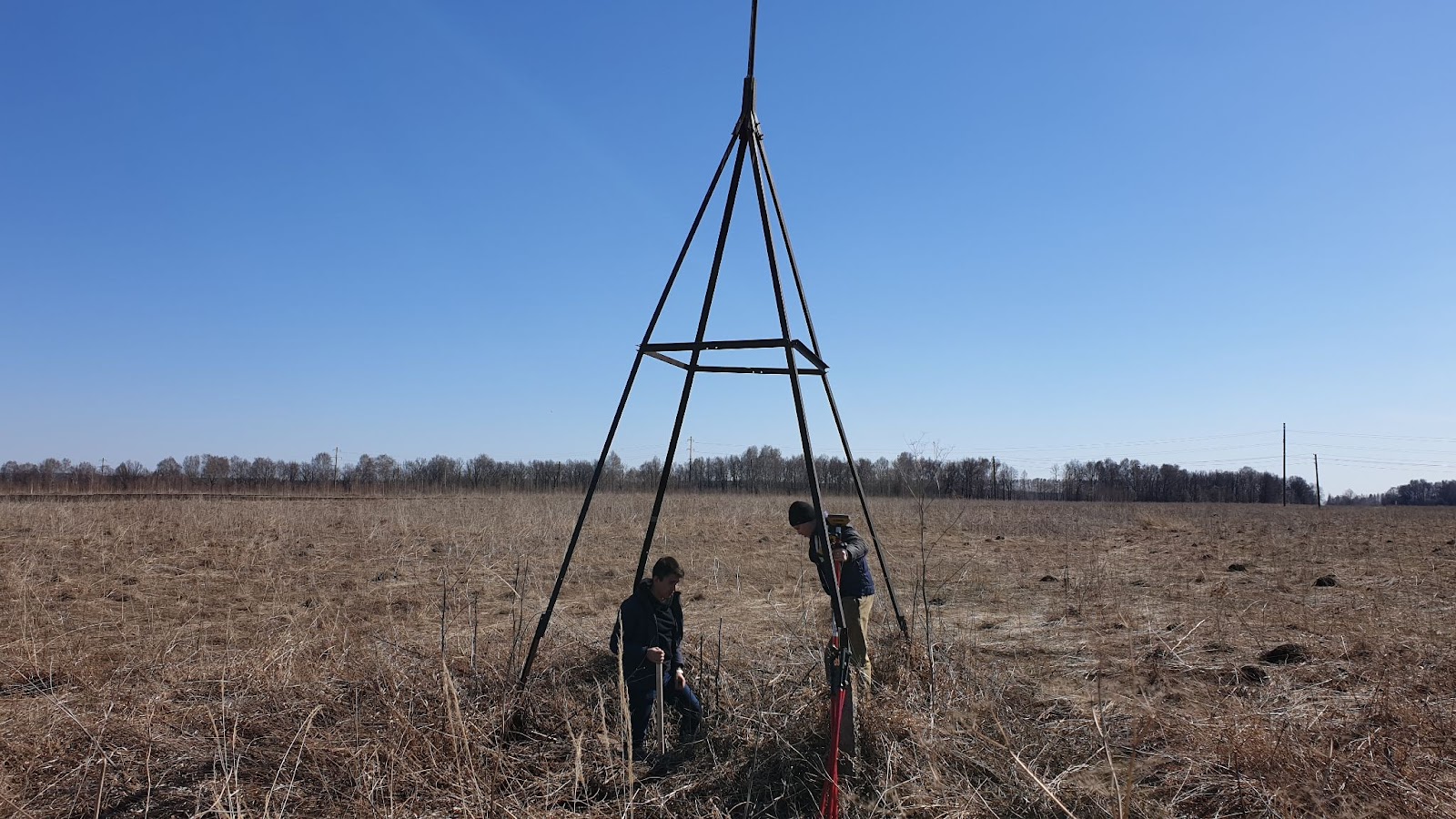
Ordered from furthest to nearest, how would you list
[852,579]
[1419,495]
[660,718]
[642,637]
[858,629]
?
[1419,495], [852,579], [858,629], [642,637], [660,718]

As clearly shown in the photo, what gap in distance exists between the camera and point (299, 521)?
16234 mm

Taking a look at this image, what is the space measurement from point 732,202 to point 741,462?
6689 cm

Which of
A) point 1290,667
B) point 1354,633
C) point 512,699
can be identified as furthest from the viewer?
point 1354,633

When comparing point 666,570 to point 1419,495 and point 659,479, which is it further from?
point 1419,495

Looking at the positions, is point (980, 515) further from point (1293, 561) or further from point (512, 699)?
point (512, 699)

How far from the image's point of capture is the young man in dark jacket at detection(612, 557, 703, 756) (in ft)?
13.5

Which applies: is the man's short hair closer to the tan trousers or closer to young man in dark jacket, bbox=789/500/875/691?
young man in dark jacket, bbox=789/500/875/691

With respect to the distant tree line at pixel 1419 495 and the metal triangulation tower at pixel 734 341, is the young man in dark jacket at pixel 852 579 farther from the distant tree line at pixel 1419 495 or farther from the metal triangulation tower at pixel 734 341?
the distant tree line at pixel 1419 495

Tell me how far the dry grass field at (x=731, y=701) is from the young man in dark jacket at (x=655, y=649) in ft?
0.58

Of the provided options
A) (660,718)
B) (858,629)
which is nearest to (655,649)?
(660,718)

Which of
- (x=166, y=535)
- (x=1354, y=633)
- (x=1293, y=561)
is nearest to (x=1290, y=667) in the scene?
(x=1354, y=633)

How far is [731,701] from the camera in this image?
4371 mm

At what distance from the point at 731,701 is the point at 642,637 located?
2.06 ft

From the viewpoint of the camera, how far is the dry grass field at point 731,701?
3189mm
